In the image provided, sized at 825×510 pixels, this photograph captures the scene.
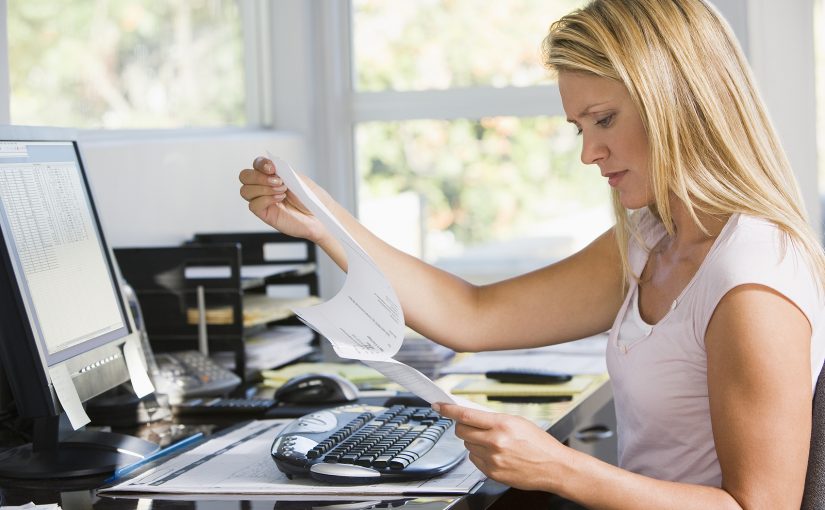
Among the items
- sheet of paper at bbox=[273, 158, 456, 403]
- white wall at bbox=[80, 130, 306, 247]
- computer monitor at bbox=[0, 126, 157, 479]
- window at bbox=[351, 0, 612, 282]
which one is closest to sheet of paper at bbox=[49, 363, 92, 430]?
computer monitor at bbox=[0, 126, 157, 479]

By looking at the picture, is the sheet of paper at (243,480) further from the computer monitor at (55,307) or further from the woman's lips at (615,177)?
the woman's lips at (615,177)

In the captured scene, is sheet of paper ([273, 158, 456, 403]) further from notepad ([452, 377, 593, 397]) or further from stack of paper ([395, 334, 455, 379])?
stack of paper ([395, 334, 455, 379])

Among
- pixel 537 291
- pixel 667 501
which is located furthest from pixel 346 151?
pixel 667 501

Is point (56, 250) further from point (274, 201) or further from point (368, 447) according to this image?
point (368, 447)

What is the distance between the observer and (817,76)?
8.71ft

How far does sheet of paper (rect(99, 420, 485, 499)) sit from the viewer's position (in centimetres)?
127

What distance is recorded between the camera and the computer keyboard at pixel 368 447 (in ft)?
4.25

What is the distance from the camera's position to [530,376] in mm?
1896

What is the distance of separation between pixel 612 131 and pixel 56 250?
2.33ft

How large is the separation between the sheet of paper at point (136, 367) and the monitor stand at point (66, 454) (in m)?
0.08

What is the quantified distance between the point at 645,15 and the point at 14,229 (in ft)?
2.63

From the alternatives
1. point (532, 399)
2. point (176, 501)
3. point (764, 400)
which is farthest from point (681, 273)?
point (176, 501)

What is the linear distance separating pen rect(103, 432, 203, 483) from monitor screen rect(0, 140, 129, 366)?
16 centimetres

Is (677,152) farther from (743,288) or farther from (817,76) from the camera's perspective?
(817,76)
